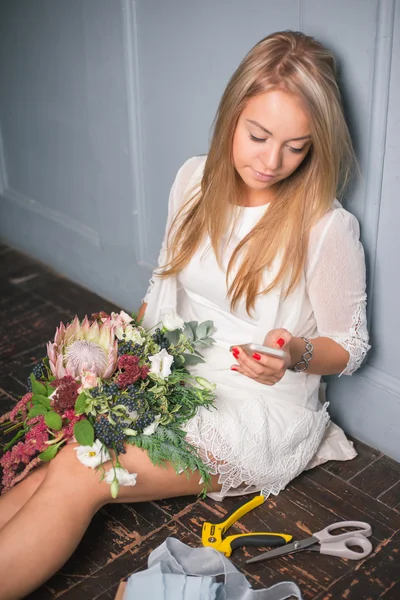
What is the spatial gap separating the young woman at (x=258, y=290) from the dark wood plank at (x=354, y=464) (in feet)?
0.12

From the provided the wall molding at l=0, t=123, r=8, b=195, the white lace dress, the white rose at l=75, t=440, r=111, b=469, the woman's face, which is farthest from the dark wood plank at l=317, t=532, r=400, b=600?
the wall molding at l=0, t=123, r=8, b=195

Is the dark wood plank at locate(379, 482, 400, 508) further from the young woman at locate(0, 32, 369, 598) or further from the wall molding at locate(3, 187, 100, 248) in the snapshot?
the wall molding at locate(3, 187, 100, 248)

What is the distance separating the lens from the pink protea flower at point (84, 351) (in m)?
2.12

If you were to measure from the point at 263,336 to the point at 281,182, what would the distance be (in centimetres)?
44

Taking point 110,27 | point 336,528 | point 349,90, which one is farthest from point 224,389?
point 110,27

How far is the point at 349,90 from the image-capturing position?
6.91 ft

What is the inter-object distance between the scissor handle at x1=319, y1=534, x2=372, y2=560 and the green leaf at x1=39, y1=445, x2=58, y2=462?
763mm

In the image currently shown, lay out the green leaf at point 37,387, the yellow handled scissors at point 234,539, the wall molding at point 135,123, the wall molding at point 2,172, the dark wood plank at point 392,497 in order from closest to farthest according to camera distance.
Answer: the yellow handled scissors at point 234,539, the green leaf at point 37,387, the dark wood plank at point 392,497, the wall molding at point 135,123, the wall molding at point 2,172

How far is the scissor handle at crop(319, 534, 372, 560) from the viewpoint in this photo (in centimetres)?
206

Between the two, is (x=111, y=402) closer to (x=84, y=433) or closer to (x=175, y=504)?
(x=84, y=433)

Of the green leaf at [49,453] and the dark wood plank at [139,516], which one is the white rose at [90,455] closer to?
the green leaf at [49,453]

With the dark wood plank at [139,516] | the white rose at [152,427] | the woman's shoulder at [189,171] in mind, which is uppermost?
the woman's shoulder at [189,171]

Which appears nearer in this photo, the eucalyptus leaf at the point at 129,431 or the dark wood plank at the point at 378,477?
the eucalyptus leaf at the point at 129,431

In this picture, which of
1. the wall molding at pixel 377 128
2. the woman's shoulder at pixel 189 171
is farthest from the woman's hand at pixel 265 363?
the woman's shoulder at pixel 189 171
